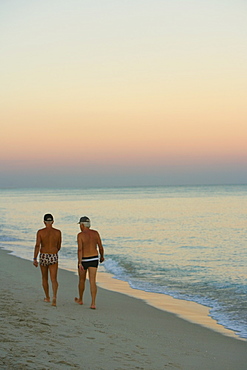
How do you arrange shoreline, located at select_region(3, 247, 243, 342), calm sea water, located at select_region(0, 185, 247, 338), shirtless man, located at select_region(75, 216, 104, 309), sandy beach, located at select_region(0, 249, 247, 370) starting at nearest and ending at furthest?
sandy beach, located at select_region(0, 249, 247, 370) → shirtless man, located at select_region(75, 216, 104, 309) → shoreline, located at select_region(3, 247, 243, 342) → calm sea water, located at select_region(0, 185, 247, 338)

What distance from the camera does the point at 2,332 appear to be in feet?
18.9

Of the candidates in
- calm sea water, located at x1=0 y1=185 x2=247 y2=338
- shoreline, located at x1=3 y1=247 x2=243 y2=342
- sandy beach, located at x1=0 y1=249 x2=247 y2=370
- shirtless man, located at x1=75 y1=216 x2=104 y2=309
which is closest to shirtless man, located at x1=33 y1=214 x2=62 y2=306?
shirtless man, located at x1=75 y1=216 x2=104 y2=309

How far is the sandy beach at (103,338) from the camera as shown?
5.13m

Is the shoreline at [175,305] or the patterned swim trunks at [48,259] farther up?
the patterned swim trunks at [48,259]

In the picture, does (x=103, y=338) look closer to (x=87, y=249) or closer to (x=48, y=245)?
(x=87, y=249)

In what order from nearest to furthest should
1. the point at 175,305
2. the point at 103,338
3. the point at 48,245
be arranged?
the point at 103,338 → the point at 48,245 → the point at 175,305

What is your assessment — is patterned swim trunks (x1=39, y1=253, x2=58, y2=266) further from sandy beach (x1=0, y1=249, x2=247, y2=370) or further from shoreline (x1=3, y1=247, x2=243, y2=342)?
shoreline (x1=3, y1=247, x2=243, y2=342)

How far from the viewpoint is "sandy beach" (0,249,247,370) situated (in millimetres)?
5132

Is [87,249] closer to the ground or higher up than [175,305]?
higher up

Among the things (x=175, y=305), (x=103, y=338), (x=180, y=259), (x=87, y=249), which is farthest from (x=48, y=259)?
(x=180, y=259)

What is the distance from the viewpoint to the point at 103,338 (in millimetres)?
6250

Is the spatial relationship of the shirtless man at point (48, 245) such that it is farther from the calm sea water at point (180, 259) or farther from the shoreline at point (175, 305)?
the calm sea water at point (180, 259)

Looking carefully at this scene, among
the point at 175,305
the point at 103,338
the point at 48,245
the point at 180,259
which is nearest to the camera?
the point at 103,338

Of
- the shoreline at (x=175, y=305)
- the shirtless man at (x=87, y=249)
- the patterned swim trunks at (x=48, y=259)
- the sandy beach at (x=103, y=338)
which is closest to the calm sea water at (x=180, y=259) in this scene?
the shoreline at (x=175, y=305)
